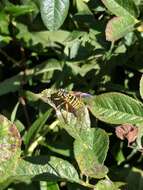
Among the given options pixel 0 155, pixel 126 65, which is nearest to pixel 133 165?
pixel 126 65

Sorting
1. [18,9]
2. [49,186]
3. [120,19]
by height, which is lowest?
[49,186]

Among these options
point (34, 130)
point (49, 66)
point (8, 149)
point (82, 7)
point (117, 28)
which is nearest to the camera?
point (8, 149)

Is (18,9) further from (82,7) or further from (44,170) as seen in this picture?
(44,170)

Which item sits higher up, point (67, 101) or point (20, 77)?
point (67, 101)

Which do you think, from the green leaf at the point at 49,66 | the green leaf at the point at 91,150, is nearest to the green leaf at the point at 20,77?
the green leaf at the point at 49,66

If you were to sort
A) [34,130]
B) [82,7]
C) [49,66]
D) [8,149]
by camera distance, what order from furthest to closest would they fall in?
[49,66], [82,7], [34,130], [8,149]

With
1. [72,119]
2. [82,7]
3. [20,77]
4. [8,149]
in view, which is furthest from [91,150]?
[20,77]
